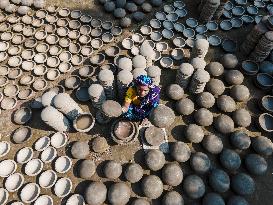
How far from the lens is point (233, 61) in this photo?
30.3 feet

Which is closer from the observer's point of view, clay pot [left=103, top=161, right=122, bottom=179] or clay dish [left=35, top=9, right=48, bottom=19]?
clay pot [left=103, top=161, right=122, bottom=179]

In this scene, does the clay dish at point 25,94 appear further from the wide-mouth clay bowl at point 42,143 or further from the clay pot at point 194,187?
the clay pot at point 194,187

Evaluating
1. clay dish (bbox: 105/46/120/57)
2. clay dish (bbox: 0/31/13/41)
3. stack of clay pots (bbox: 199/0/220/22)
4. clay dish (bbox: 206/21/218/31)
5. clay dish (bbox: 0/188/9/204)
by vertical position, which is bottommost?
clay dish (bbox: 0/188/9/204)

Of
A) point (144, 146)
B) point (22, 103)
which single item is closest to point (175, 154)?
point (144, 146)

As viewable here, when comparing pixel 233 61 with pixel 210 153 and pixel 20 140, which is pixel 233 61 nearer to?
pixel 210 153

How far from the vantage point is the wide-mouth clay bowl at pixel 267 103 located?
8375 mm

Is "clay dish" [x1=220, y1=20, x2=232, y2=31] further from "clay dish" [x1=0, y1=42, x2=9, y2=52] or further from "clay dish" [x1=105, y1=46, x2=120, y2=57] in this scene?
"clay dish" [x1=0, y1=42, x2=9, y2=52]

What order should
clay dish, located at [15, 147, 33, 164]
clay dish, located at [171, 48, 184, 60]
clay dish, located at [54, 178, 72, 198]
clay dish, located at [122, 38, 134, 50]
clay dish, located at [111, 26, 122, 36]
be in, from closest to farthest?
clay dish, located at [54, 178, 72, 198] < clay dish, located at [15, 147, 33, 164] < clay dish, located at [171, 48, 184, 60] < clay dish, located at [122, 38, 134, 50] < clay dish, located at [111, 26, 122, 36]

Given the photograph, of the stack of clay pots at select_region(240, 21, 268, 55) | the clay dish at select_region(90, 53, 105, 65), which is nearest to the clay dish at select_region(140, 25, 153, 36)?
the clay dish at select_region(90, 53, 105, 65)

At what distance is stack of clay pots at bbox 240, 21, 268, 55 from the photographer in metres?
8.91

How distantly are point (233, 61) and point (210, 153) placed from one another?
353cm

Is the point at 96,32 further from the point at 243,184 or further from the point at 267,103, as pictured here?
the point at 243,184

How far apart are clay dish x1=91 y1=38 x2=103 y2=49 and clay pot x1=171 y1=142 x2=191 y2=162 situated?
486 cm

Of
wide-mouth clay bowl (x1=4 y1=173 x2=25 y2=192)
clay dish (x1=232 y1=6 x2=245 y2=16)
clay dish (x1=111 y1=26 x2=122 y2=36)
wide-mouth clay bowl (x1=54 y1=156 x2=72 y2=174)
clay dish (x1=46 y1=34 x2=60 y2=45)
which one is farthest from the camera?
clay dish (x1=232 y1=6 x2=245 y2=16)
